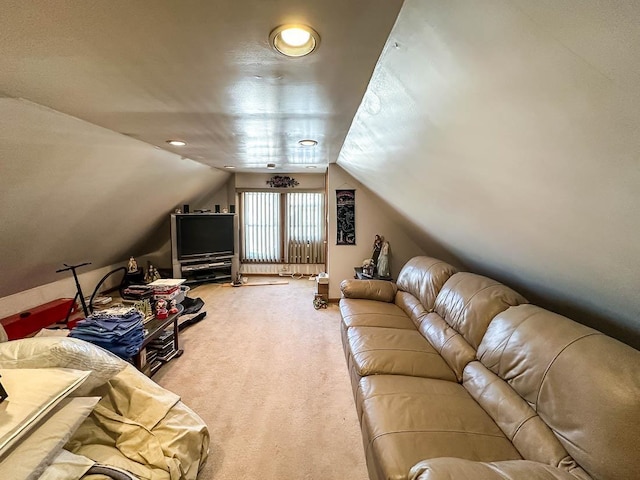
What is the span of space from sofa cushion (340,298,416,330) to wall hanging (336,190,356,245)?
147 cm

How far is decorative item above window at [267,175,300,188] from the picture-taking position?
6.05 metres

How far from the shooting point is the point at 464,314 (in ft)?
6.60

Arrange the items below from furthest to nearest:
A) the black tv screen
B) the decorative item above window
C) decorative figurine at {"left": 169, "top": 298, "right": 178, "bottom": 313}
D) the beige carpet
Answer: the decorative item above window < the black tv screen < decorative figurine at {"left": 169, "top": 298, "right": 178, "bottom": 313} < the beige carpet

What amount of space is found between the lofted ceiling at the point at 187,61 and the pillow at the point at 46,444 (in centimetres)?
143

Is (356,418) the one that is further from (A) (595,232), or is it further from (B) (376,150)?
(B) (376,150)

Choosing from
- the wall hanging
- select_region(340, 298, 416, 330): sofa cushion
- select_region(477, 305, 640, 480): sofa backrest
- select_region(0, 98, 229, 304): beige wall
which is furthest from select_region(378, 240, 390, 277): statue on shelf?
select_region(0, 98, 229, 304): beige wall

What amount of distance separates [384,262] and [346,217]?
0.89 m

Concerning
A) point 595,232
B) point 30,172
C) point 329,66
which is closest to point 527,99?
point 595,232

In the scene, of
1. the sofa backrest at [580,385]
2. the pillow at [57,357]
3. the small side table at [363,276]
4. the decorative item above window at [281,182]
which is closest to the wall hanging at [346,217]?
the small side table at [363,276]

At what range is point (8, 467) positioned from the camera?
93 centimetres

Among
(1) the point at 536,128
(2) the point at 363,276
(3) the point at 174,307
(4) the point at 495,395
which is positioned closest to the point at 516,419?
(4) the point at 495,395

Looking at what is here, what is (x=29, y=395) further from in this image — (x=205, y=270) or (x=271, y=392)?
(x=205, y=270)

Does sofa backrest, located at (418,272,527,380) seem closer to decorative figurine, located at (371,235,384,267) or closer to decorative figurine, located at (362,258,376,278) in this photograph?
decorative figurine, located at (362,258,376,278)

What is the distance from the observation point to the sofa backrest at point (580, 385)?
3.09 ft
